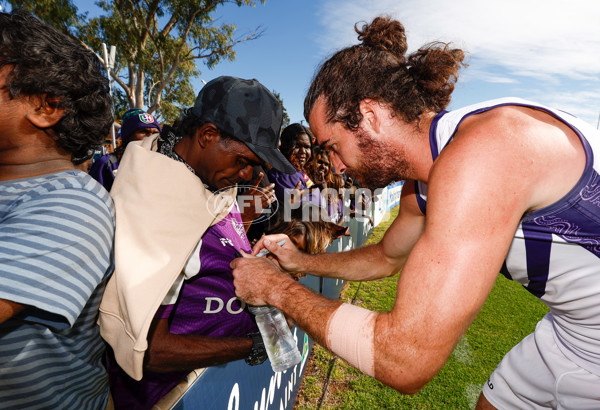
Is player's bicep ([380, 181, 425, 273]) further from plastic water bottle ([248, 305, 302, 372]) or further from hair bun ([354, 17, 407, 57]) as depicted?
plastic water bottle ([248, 305, 302, 372])

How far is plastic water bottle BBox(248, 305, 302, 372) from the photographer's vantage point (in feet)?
5.80

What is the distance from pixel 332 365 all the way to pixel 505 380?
2471 millimetres

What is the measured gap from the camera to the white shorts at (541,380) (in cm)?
173

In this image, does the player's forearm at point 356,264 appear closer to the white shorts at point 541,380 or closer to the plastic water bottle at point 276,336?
the plastic water bottle at point 276,336

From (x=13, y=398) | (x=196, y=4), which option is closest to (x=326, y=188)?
(x=13, y=398)

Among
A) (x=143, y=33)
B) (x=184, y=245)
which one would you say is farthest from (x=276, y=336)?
(x=143, y=33)

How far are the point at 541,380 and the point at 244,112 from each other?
7.83 feet

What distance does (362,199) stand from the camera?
8945 millimetres

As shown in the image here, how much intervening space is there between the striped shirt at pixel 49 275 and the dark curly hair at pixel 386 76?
1396 mm

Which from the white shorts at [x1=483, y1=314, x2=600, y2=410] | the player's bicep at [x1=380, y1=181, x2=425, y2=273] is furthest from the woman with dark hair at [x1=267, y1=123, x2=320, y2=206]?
the white shorts at [x1=483, y1=314, x2=600, y2=410]

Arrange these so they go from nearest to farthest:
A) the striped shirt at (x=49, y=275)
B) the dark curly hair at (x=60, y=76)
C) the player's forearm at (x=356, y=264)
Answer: the striped shirt at (x=49, y=275), the dark curly hair at (x=60, y=76), the player's forearm at (x=356, y=264)

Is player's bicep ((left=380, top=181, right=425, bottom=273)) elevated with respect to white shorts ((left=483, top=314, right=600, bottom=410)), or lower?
elevated

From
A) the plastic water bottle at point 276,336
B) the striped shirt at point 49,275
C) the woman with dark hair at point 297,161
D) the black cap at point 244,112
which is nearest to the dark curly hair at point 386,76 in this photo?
the black cap at point 244,112

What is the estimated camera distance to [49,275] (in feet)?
2.97
